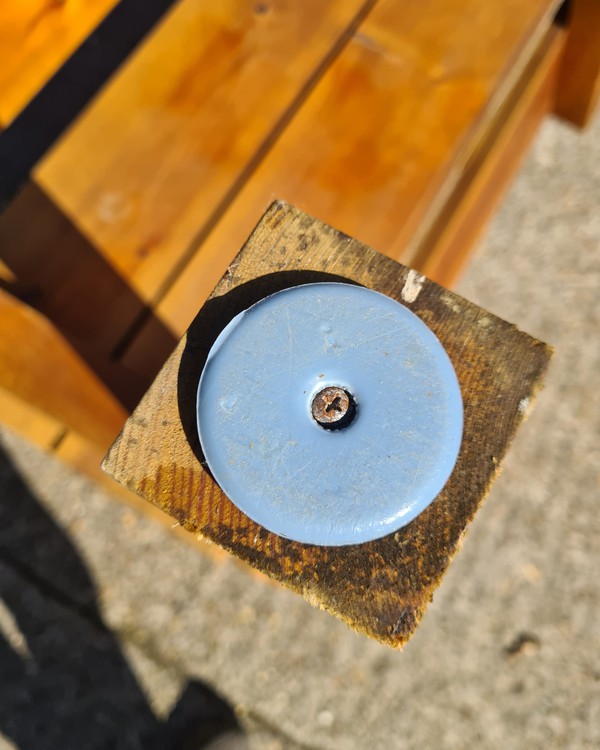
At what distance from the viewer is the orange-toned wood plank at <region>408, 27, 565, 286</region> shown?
2086 millimetres

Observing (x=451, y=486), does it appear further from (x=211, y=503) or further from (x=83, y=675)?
Answer: (x=83, y=675)

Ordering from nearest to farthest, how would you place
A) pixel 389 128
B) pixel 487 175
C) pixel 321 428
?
pixel 321 428, pixel 389 128, pixel 487 175

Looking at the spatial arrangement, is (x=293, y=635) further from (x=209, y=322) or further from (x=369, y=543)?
(x=209, y=322)

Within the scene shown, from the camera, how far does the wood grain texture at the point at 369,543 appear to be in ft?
2.63

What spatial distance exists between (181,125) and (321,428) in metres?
1.43

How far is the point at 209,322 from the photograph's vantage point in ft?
2.82

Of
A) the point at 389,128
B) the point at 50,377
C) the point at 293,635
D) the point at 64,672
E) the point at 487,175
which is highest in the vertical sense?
the point at 389,128

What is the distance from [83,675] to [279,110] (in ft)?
6.78

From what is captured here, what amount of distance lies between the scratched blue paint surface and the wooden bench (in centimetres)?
93

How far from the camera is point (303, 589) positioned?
2.62 feet

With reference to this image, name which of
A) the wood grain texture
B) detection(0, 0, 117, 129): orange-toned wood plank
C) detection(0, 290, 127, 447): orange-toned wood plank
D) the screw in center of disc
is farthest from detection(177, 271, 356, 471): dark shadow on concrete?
detection(0, 0, 117, 129): orange-toned wood plank

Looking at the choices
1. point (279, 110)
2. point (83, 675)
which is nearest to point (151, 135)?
point (279, 110)

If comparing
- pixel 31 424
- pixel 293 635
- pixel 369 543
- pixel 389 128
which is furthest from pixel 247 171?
pixel 293 635

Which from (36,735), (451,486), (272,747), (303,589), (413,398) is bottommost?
(36,735)
